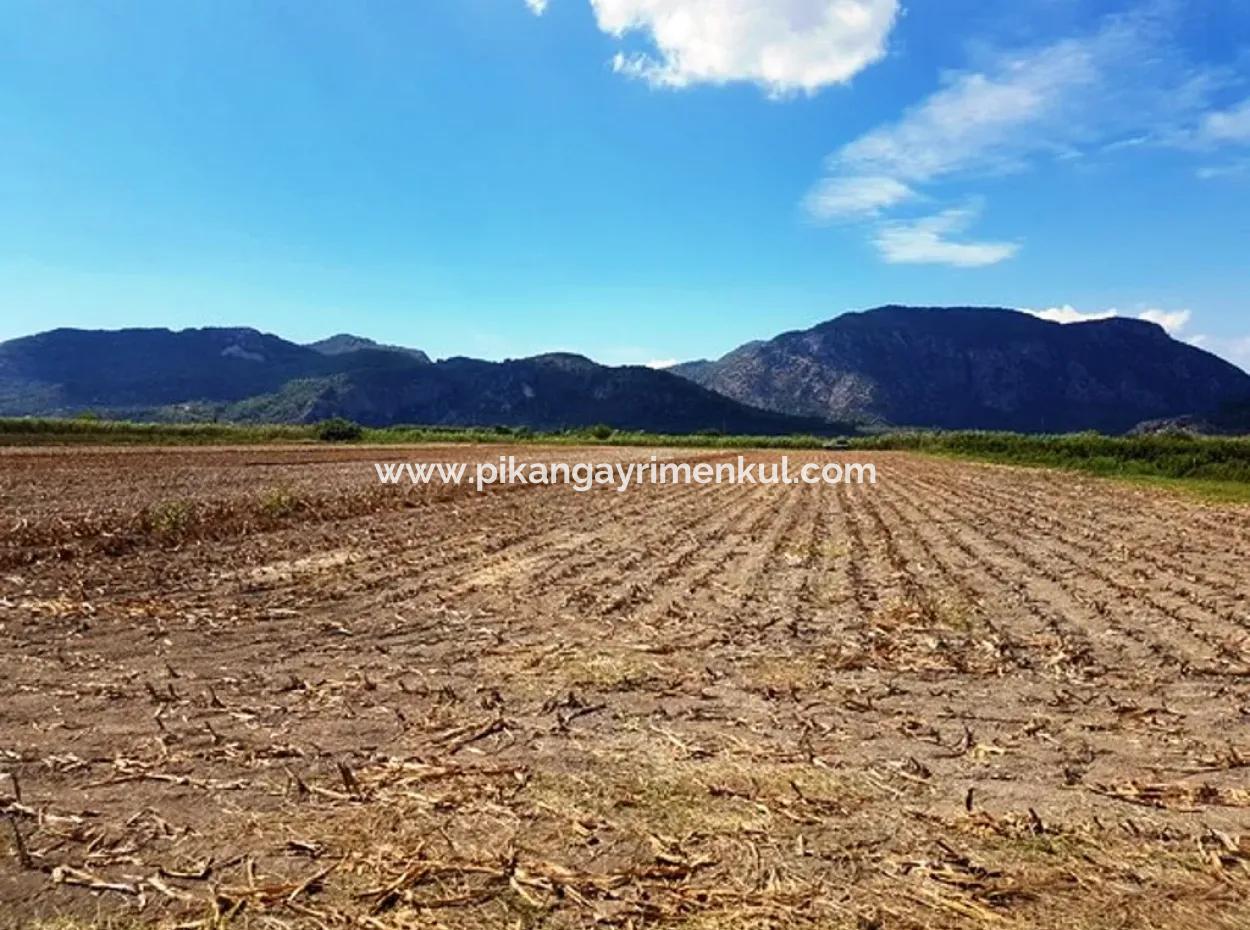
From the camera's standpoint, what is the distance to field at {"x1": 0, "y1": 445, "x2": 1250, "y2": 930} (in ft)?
11.1

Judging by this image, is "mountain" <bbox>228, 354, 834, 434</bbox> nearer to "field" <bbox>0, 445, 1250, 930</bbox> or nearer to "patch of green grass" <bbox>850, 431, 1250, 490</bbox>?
"patch of green grass" <bbox>850, 431, 1250, 490</bbox>

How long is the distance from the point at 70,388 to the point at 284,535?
21075cm

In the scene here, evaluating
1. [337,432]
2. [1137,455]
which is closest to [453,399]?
[337,432]

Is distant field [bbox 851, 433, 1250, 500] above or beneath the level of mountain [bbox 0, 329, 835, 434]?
beneath

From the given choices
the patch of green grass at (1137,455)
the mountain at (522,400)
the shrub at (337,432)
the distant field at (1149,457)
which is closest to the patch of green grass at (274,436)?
the shrub at (337,432)

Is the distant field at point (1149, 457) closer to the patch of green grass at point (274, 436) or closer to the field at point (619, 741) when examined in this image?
the field at point (619, 741)

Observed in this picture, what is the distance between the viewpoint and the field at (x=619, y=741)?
3.38 meters

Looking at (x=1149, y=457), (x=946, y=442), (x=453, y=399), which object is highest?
(x=453, y=399)

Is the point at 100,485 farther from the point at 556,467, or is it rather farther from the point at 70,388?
the point at 70,388

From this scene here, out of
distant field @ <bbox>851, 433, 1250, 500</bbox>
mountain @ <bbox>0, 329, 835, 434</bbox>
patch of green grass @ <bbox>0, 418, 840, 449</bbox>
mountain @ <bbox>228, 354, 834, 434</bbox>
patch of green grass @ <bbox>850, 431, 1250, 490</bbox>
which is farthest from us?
mountain @ <bbox>0, 329, 835, 434</bbox>

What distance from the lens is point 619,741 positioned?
5.09 m

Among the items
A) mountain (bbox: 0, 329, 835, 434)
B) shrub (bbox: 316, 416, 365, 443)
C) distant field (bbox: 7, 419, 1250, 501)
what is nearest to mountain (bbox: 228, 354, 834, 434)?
mountain (bbox: 0, 329, 835, 434)

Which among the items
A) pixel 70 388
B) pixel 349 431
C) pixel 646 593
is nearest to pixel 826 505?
pixel 646 593

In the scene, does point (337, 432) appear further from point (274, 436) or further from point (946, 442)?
point (946, 442)
